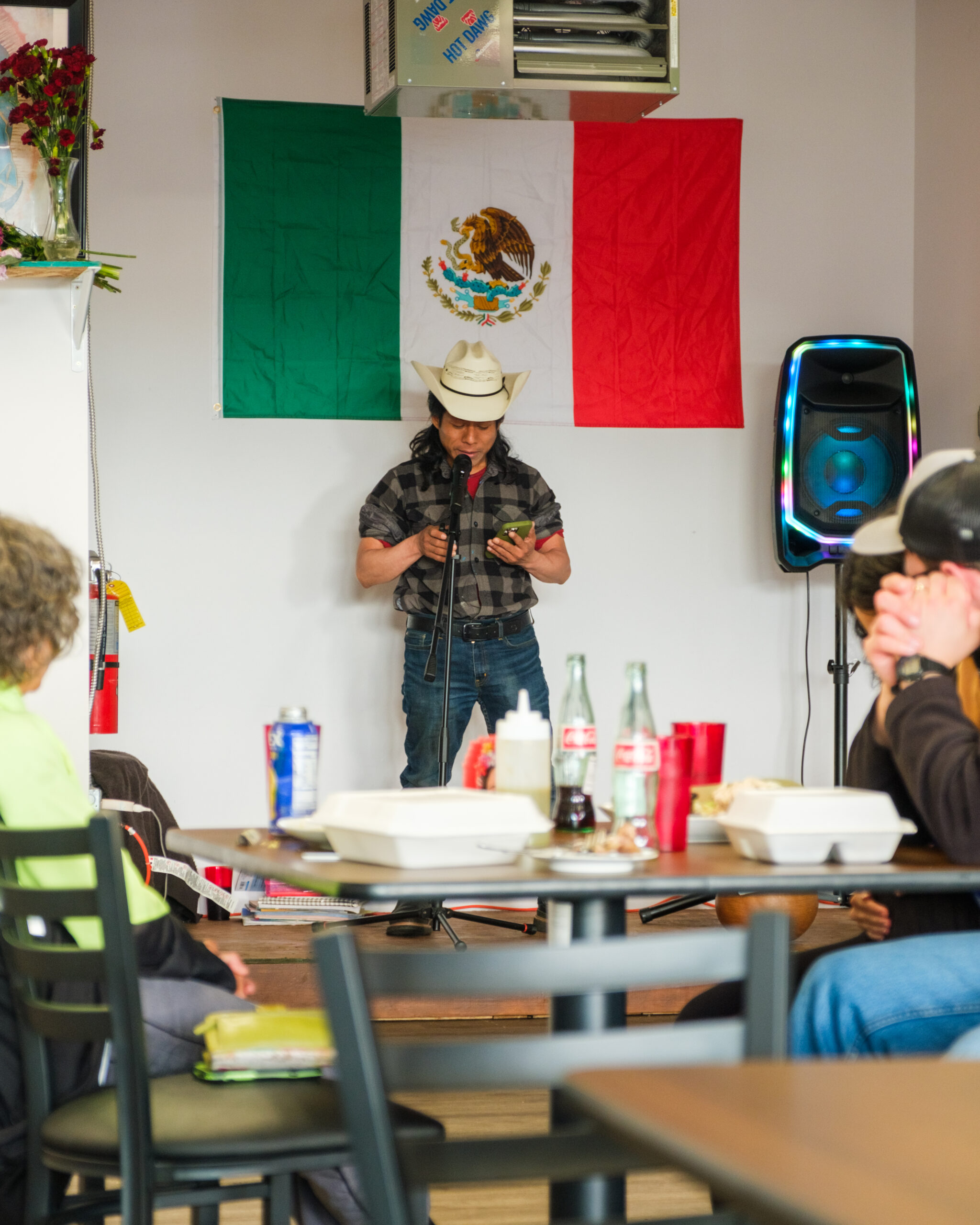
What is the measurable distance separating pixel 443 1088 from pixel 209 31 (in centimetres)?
454

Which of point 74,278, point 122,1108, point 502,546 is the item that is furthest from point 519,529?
point 122,1108

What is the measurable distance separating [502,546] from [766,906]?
5.01 feet

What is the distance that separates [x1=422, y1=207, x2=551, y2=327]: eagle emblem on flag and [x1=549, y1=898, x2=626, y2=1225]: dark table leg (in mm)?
3610

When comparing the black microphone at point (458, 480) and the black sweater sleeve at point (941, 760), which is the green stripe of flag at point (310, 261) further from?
the black sweater sleeve at point (941, 760)

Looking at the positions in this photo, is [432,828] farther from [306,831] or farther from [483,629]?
[483,629]

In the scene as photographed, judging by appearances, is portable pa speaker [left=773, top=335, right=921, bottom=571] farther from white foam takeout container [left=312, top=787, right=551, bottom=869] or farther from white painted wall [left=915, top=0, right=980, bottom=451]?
white foam takeout container [left=312, top=787, right=551, bottom=869]

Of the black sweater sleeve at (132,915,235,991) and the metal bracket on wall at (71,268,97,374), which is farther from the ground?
the metal bracket on wall at (71,268,97,374)

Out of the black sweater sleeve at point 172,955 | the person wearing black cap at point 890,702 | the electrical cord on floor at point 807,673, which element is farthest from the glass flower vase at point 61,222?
the electrical cord on floor at point 807,673

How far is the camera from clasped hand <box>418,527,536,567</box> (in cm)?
425

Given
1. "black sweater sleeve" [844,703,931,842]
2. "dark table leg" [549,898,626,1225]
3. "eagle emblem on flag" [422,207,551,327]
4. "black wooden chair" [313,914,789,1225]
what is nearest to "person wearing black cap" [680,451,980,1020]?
"black sweater sleeve" [844,703,931,842]

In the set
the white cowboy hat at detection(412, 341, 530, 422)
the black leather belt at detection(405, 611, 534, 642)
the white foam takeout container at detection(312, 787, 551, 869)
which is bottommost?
the black leather belt at detection(405, 611, 534, 642)

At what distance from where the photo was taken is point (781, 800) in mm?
1553

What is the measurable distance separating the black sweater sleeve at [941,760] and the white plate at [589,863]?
386mm

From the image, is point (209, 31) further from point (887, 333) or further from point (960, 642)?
point (960, 642)
